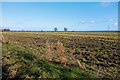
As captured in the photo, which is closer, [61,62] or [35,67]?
[35,67]

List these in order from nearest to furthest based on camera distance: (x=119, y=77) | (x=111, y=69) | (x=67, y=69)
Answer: (x=119, y=77) < (x=67, y=69) < (x=111, y=69)

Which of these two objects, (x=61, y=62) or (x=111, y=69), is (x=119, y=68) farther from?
(x=61, y=62)

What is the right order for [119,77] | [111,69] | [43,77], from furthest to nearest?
[111,69], [119,77], [43,77]

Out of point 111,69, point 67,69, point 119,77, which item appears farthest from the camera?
point 111,69

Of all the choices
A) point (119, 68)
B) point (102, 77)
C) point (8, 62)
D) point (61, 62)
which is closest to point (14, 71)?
point (8, 62)

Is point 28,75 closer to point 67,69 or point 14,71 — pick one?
point 14,71

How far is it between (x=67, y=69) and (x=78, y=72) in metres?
0.79

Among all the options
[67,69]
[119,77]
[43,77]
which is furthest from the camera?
[67,69]

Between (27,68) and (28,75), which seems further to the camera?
(27,68)

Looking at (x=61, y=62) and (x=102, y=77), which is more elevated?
(x=61, y=62)

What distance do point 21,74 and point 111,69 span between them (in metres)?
6.65

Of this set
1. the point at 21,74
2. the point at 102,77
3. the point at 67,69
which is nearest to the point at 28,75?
the point at 21,74

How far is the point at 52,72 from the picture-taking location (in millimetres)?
7035

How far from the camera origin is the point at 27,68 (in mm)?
7688
